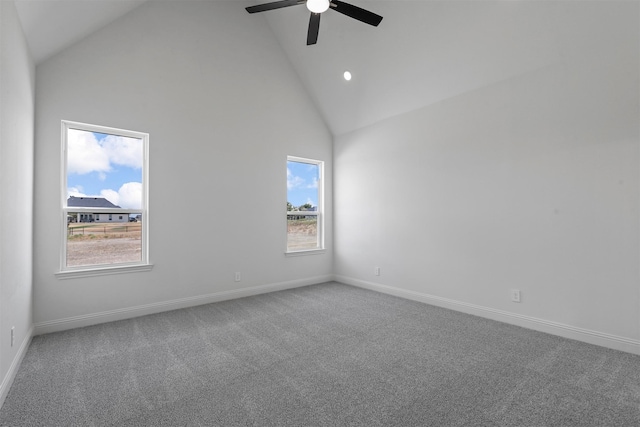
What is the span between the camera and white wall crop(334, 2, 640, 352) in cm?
268

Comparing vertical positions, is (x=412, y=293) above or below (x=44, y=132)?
below

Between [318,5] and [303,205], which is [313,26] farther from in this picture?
[303,205]

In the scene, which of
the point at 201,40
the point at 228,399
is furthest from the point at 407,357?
the point at 201,40

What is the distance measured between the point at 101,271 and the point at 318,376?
262 cm

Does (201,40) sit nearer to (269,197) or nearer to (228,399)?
(269,197)

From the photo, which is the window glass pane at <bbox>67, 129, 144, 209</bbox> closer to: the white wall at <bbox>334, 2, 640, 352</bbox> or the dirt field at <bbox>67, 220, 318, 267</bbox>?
the dirt field at <bbox>67, 220, 318, 267</bbox>

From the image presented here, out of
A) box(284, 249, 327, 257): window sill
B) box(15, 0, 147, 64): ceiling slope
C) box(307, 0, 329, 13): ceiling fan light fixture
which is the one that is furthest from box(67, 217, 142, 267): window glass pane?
box(307, 0, 329, 13): ceiling fan light fixture

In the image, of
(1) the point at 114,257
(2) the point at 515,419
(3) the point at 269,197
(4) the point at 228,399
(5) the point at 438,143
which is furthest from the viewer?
(3) the point at 269,197

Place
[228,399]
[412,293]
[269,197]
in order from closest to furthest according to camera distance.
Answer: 1. [228,399]
2. [412,293]
3. [269,197]

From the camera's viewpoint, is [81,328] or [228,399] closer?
[228,399]

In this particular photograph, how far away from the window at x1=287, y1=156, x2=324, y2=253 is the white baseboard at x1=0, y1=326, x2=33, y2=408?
3.05 meters

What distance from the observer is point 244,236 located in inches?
175

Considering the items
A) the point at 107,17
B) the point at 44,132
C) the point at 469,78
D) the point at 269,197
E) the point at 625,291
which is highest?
the point at 107,17

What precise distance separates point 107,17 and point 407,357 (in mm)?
4325
